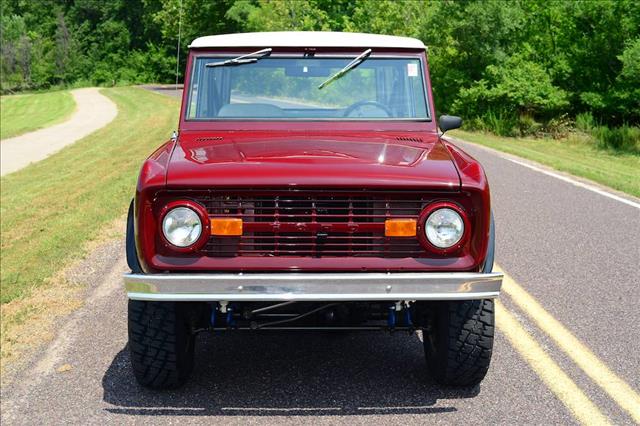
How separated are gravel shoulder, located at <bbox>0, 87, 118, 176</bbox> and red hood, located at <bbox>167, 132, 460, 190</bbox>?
16.6 meters

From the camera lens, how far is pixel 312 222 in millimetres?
3811

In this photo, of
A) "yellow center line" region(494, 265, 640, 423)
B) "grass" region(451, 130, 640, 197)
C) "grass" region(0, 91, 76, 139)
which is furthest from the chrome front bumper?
"grass" region(0, 91, 76, 139)

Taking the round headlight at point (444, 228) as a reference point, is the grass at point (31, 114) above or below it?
below

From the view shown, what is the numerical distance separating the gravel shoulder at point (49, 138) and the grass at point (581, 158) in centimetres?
1171

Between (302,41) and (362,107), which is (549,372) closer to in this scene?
(362,107)

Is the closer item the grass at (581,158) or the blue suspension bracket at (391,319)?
the blue suspension bracket at (391,319)

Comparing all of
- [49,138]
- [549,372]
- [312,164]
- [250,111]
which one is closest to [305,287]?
[312,164]

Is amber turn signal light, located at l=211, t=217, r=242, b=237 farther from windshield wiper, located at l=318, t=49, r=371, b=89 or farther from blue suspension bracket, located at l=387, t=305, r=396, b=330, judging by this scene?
windshield wiper, located at l=318, t=49, r=371, b=89

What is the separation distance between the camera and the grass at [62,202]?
26.3ft

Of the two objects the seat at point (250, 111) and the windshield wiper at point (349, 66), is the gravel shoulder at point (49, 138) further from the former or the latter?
the windshield wiper at point (349, 66)

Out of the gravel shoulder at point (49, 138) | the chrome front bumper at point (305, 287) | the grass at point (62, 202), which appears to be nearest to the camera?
the chrome front bumper at point (305, 287)

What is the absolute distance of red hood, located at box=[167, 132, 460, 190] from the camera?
3760mm

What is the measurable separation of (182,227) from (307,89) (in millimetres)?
1733

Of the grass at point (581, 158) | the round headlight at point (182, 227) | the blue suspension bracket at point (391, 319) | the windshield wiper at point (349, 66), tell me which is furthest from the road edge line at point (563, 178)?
the round headlight at point (182, 227)
